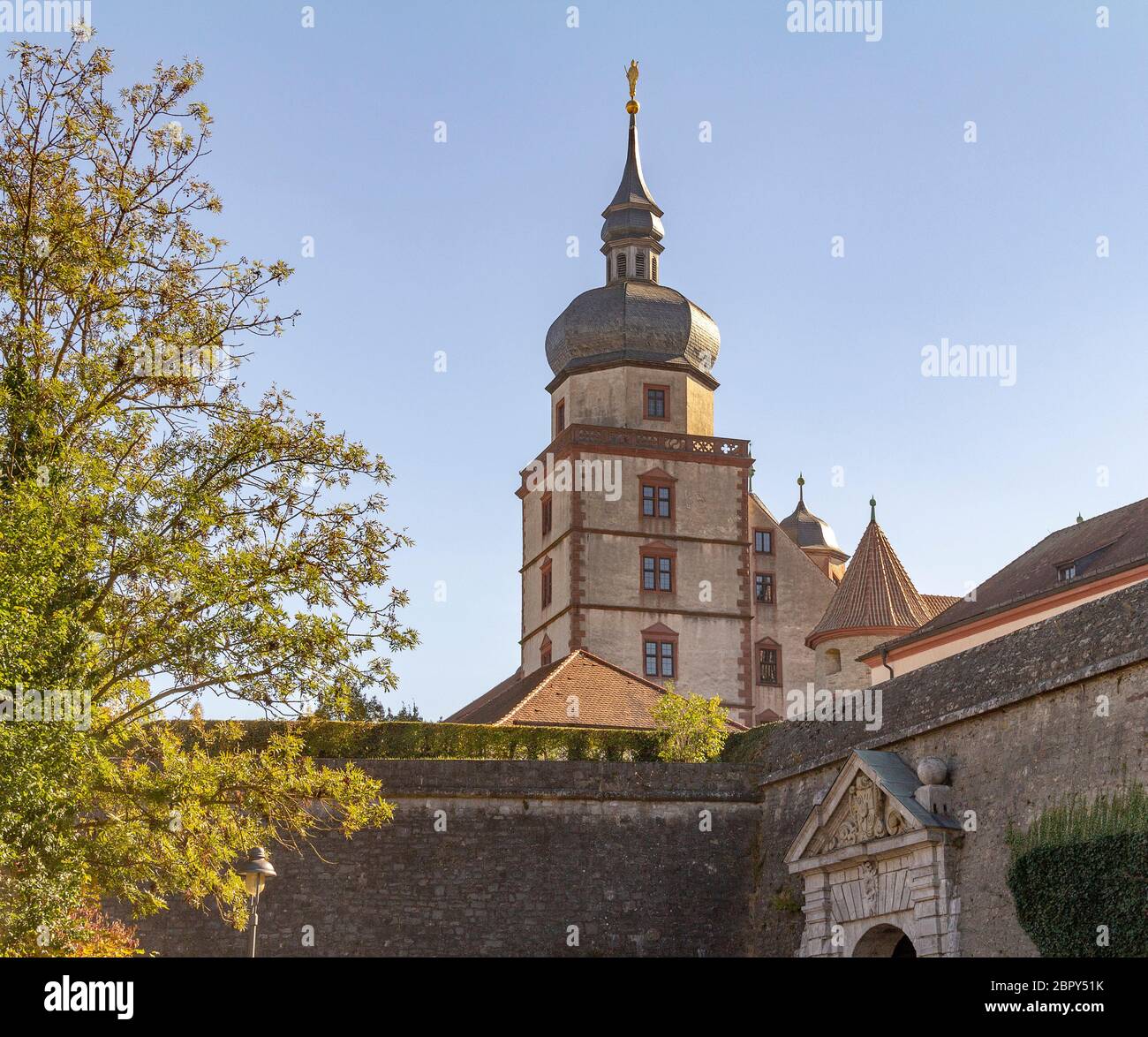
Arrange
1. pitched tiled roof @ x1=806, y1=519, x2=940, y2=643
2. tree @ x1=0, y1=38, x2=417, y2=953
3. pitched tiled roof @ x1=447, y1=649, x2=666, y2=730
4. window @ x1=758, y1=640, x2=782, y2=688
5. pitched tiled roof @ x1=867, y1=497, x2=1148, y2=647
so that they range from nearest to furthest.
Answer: tree @ x1=0, y1=38, x2=417, y2=953
pitched tiled roof @ x1=867, y1=497, x2=1148, y2=647
pitched tiled roof @ x1=447, y1=649, x2=666, y2=730
pitched tiled roof @ x1=806, y1=519, x2=940, y2=643
window @ x1=758, y1=640, x2=782, y2=688

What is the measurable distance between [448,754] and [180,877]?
971 centimetres

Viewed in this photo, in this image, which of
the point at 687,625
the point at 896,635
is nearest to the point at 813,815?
the point at 896,635

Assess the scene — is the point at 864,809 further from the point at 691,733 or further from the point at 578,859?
the point at 691,733

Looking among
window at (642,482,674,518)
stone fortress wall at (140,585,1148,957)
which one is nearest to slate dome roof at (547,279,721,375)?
window at (642,482,674,518)

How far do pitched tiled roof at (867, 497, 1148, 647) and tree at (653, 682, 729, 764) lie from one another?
9866mm

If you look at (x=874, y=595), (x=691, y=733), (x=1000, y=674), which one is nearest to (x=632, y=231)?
(x=874, y=595)

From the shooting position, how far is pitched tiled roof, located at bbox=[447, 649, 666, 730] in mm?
35062

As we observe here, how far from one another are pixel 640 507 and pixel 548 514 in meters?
3.75

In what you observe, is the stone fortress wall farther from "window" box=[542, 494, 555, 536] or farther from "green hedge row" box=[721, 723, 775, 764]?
"window" box=[542, 494, 555, 536]

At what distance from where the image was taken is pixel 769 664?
5594 cm

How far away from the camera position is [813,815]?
2378cm
